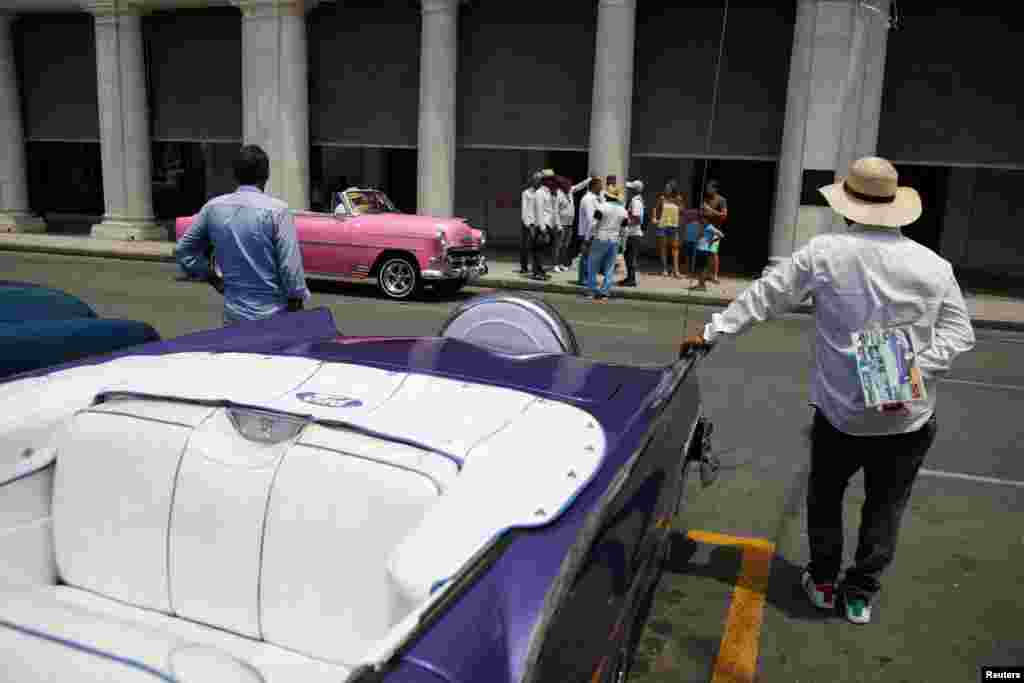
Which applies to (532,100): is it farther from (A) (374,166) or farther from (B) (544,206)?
(A) (374,166)

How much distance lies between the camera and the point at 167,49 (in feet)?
63.7

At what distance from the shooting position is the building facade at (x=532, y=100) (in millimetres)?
14320

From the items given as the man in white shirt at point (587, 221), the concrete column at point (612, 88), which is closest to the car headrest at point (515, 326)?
the man in white shirt at point (587, 221)

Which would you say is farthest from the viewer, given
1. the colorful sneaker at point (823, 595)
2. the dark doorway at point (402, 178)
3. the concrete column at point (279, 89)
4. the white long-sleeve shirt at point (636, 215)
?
the dark doorway at point (402, 178)

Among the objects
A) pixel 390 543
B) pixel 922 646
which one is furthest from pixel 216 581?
pixel 922 646

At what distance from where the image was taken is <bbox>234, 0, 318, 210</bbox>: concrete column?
16594 mm

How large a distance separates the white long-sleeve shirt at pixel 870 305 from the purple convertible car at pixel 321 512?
0.86 m

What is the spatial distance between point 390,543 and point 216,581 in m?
0.55

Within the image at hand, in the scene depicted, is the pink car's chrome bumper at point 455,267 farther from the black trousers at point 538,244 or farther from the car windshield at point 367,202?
the black trousers at point 538,244

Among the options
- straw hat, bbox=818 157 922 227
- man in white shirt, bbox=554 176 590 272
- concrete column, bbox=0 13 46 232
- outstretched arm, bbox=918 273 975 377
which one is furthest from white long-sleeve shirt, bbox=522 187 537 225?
concrete column, bbox=0 13 46 232

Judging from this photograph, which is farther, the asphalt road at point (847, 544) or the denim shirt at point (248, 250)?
the denim shirt at point (248, 250)

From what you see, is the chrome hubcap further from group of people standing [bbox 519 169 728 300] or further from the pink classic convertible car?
group of people standing [bbox 519 169 728 300]

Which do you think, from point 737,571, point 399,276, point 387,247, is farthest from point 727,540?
point 387,247

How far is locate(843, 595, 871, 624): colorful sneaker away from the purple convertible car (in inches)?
44.6
